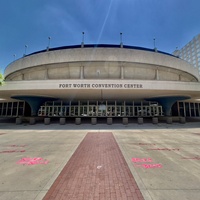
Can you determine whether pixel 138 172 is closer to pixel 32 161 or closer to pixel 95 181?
pixel 95 181

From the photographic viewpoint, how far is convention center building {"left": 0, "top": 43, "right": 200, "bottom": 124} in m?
15.7

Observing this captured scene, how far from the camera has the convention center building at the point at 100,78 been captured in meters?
15.7

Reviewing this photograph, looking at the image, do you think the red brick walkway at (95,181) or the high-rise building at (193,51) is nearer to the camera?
the red brick walkway at (95,181)

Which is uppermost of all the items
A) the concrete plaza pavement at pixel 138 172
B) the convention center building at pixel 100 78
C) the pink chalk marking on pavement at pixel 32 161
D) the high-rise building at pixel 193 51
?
the high-rise building at pixel 193 51

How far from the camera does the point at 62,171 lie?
4.59 metres

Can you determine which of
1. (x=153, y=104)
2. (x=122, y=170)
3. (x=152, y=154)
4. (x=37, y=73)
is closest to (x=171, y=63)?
(x=153, y=104)

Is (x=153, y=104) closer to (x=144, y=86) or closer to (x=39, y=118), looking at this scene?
(x=144, y=86)

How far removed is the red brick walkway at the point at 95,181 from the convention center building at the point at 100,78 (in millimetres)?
11031

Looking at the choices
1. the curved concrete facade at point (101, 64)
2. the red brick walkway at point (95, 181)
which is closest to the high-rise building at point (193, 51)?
the curved concrete facade at point (101, 64)

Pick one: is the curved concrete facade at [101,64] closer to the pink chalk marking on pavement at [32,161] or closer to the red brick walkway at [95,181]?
the pink chalk marking on pavement at [32,161]

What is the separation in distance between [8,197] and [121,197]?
10.1ft

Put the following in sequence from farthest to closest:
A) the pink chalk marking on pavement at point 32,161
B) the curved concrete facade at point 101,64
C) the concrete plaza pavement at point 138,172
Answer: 1. the curved concrete facade at point 101,64
2. the pink chalk marking on pavement at point 32,161
3. the concrete plaza pavement at point 138,172

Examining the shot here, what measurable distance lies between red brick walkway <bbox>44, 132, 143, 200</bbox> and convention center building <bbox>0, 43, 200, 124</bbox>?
1103cm

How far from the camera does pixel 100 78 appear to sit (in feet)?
69.3
